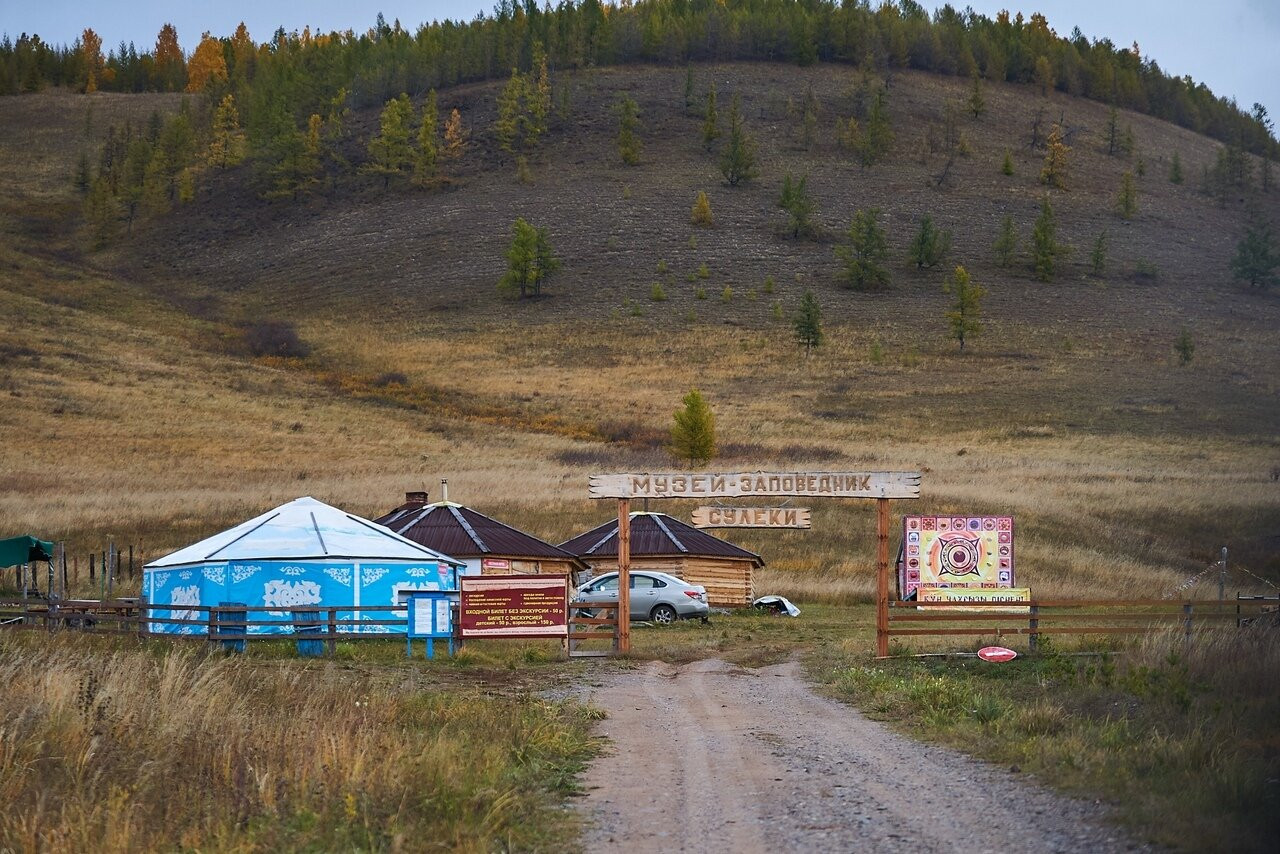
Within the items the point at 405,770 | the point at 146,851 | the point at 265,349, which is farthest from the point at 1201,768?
the point at 265,349

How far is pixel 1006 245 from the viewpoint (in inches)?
4471

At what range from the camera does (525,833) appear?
9.18 metres

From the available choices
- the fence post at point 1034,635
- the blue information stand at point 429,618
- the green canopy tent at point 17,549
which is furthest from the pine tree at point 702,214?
the fence post at point 1034,635

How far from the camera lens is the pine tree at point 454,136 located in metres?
143

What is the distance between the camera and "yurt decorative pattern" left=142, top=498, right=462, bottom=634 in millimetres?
27969

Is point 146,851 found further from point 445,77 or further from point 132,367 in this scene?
point 445,77

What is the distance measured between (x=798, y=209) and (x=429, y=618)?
9735cm

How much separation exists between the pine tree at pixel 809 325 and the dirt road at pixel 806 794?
7278cm

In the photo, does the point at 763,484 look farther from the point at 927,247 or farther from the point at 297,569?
the point at 927,247

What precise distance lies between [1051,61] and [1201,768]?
7040 inches

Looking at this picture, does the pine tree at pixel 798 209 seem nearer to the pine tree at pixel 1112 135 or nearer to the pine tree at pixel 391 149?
the pine tree at pixel 391 149

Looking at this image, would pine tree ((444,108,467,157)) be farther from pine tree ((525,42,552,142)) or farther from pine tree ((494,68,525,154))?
pine tree ((525,42,552,142))

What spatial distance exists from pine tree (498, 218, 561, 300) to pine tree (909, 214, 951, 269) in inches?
1137

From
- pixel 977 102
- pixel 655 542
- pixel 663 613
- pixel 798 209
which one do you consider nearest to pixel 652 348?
pixel 798 209
